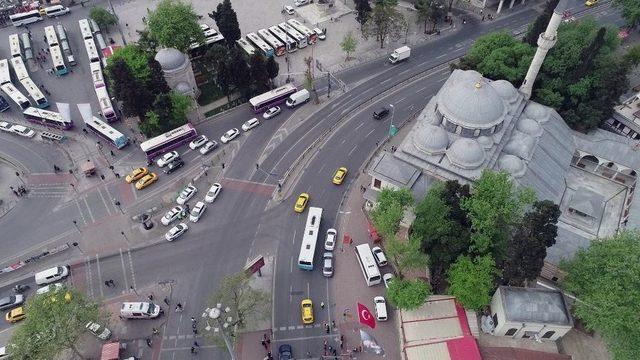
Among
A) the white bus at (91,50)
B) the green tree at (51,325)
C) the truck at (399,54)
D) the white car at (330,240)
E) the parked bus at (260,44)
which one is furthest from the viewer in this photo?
the parked bus at (260,44)

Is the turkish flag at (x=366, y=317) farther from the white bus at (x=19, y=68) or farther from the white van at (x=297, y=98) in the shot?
the white bus at (x=19, y=68)

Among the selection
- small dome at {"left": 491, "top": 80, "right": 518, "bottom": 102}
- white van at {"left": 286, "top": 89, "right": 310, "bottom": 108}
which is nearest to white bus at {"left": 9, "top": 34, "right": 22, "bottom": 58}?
white van at {"left": 286, "top": 89, "right": 310, "bottom": 108}

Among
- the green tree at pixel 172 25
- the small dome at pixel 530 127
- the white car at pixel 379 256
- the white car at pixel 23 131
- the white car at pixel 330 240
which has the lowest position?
the white car at pixel 379 256

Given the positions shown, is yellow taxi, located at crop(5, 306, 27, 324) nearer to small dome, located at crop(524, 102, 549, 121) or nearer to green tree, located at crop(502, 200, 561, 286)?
green tree, located at crop(502, 200, 561, 286)

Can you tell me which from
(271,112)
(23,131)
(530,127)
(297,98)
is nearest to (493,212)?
(530,127)

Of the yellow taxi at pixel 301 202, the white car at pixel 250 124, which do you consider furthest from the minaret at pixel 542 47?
the white car at pixel 250 124

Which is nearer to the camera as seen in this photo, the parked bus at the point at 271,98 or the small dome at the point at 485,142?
the small dome at the point at 485,142

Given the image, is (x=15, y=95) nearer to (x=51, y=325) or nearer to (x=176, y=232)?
(x=176, y=232)

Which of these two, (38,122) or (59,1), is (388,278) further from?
(59,1)
